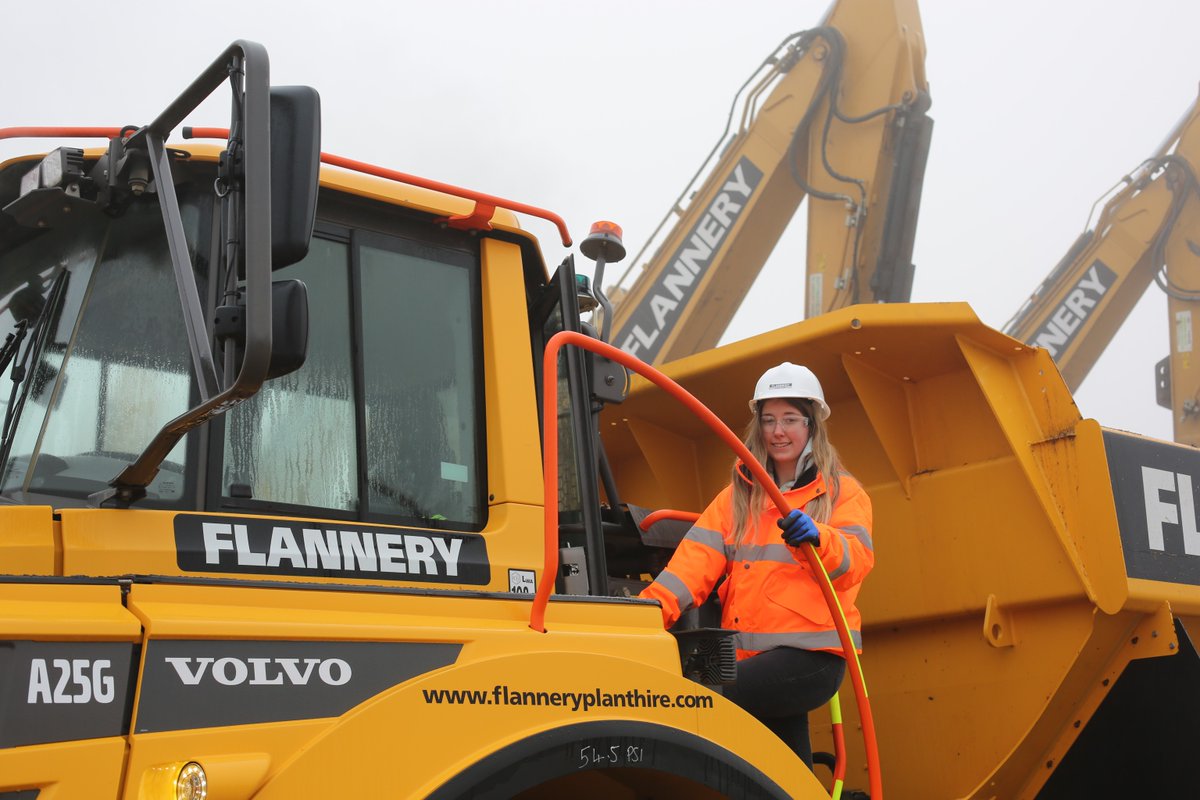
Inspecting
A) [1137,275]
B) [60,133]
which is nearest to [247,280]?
[60,133]

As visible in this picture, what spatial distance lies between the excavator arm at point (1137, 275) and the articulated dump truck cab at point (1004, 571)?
6.59 m

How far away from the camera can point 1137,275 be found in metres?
A: 10.5

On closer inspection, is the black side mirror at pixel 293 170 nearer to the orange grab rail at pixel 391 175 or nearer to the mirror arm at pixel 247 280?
the mirror arm at pixel 247 280

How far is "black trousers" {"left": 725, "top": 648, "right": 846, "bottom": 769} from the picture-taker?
322 cm

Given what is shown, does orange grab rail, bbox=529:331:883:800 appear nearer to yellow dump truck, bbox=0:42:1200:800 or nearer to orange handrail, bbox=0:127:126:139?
yellow dump truck, bbox=0:42:1200:800

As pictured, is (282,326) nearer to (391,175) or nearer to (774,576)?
(391,175)

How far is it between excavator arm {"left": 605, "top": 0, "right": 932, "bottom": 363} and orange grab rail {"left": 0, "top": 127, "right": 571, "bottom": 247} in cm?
526

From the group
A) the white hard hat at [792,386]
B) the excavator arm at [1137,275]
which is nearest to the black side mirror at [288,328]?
the white hard hat at [792,386]

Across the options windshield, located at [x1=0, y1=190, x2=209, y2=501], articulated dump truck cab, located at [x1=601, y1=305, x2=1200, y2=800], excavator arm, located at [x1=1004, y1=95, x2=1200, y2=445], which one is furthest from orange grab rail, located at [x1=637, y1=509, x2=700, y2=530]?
excavator arm, located at [x1=1004, y1=95, x2=1200, y2=445]

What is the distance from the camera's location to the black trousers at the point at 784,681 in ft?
10.6

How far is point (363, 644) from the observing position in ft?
7.21

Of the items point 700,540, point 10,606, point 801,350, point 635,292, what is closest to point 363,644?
point 10,606

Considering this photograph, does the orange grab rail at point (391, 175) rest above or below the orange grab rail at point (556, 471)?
above

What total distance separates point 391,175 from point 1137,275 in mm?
9122
